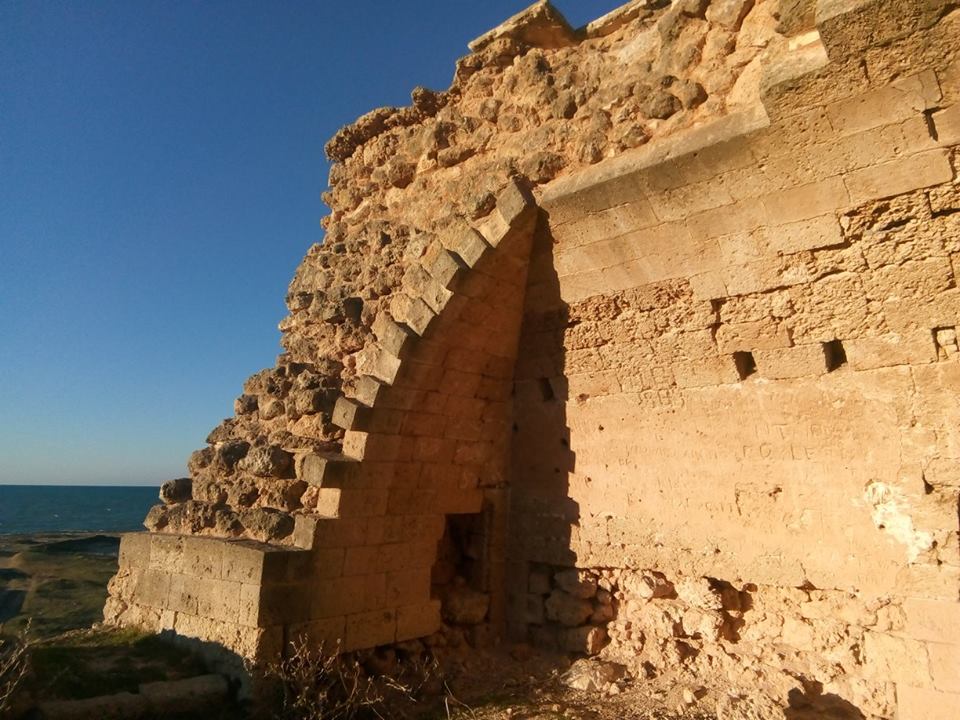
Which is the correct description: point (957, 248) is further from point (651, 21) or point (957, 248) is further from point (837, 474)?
point (651, 21)

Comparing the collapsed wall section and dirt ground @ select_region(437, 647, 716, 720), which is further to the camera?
the collapsed wall section

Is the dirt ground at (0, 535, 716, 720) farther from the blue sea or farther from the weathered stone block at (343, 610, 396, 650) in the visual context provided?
the blue sea

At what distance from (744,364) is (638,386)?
81 cm

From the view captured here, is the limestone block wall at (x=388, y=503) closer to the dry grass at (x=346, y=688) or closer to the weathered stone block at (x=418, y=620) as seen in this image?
the weathered stone block at (x=418, y=620)

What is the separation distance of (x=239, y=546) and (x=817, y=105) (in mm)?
4459

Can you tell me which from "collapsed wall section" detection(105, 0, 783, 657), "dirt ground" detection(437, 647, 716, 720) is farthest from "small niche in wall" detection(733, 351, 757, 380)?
"dirt ground" detection(437, 647, 716, 720)

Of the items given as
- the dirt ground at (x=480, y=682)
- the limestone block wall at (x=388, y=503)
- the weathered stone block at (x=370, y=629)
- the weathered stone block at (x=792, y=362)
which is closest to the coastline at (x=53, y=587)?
the dirt ground at (x=480, y=682)

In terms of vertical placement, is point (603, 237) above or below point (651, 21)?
below

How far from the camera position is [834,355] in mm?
4305

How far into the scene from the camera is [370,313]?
6.00 m

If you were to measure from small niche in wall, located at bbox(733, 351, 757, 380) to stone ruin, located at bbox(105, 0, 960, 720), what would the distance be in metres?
0.01

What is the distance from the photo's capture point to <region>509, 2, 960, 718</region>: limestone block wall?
3588 mm

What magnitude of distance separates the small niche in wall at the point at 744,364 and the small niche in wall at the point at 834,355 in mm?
473

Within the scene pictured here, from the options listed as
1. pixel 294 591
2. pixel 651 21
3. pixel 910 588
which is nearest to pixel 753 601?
pixel 910 588
